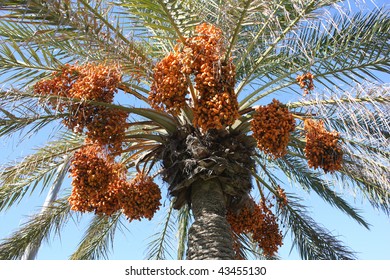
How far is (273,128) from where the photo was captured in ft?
13.6

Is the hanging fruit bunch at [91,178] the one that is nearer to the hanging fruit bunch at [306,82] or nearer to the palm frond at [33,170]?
the palm frond at [33,170]

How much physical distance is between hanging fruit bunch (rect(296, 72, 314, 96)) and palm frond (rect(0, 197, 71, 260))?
3.55m

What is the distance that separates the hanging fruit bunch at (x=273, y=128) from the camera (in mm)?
4145

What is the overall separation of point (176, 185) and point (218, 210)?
22.0 inches

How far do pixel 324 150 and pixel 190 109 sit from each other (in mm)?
1437

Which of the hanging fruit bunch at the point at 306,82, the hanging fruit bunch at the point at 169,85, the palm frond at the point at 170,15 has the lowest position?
the hanging fruit bunch at the point at 169,85

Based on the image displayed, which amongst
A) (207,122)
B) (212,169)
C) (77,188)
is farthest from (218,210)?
(77,188)

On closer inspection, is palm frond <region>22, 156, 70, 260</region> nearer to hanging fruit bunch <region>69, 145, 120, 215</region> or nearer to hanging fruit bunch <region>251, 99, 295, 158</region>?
hanging fruit bunch <region>69, 145, 120, 215</region>

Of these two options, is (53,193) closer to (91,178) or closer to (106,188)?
(106,188)

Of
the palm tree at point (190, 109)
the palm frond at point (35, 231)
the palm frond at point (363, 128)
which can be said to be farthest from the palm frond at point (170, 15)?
the palm frond at point (35, 231)

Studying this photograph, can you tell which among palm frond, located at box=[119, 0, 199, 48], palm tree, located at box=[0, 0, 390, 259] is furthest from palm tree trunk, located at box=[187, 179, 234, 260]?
palm frond, located at box=[119, 0, 199, 48]

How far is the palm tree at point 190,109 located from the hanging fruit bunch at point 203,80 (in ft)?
0.04

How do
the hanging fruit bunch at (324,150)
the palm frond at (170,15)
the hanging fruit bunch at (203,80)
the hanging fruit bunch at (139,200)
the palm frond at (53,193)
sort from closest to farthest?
the hanging fruit bunch at (203,80) < the palm frond at (170,15) < the hanging fruit bunch at (324,150) < the hanging fruit bunch at (139,200) < the palm frond at (53,193)

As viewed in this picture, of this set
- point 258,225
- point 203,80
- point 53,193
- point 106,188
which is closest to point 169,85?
point 203,80
